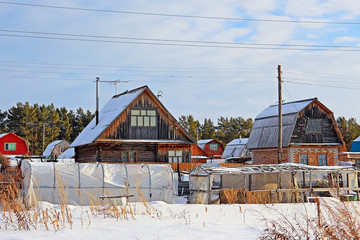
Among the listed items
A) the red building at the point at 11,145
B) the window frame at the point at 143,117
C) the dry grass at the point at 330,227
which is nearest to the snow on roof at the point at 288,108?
the window frame at the point at 143,117

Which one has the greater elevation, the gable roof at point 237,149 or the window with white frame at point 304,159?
the gable roof at point 237,149

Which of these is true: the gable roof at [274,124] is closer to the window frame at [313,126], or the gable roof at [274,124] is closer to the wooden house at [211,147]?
the window frame at [313,126]

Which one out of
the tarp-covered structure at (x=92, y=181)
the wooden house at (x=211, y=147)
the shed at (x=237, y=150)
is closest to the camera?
the tarp-covered structure at (x=92, y=181)

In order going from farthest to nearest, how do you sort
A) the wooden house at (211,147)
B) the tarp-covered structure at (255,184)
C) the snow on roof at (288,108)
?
the wooden house at (211,147)
the snow on roof at (288,108)
the tarp-covered structure at (255,184)

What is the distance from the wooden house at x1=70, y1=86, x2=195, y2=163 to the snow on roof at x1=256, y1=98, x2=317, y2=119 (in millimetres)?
10748

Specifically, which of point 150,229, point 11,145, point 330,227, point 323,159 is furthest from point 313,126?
point 11,145

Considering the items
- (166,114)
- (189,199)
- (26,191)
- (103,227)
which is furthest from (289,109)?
(103,227)

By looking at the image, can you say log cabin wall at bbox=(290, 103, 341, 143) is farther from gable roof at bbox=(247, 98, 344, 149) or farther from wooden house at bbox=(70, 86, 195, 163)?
wooden house at bbox=(70, 86, 195, 163)

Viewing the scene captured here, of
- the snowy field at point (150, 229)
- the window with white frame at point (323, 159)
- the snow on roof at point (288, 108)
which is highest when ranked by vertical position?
the snow on roof at point (288, 108)

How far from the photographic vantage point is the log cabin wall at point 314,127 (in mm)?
40656

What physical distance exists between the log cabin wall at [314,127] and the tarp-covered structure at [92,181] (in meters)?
19.3

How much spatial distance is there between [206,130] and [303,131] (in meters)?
68.4

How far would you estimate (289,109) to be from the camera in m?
42.2

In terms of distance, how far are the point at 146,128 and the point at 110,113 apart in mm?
3748
